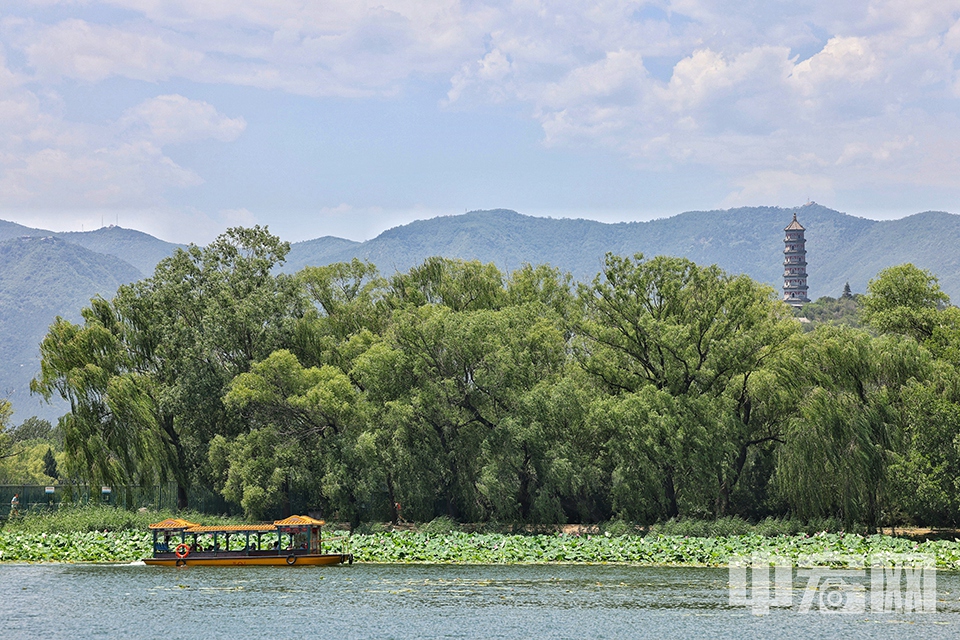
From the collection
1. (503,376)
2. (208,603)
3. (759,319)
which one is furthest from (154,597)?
(759,319)

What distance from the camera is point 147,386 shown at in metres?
49.6

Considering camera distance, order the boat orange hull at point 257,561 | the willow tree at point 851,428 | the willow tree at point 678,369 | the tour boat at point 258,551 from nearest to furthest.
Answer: the boat orange hull at point 257,561 < the tour boat at point 258,551 < the willow tree at point 851,428 < the willow tree at point 678,369

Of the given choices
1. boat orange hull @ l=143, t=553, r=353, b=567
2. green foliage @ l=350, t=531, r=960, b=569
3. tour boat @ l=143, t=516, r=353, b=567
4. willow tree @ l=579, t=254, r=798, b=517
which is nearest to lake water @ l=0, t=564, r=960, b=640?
boat orange hull @ l=143, t=553, r=353, b=567

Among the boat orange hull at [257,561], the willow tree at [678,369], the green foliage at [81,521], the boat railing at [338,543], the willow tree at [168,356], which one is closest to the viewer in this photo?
the boat orange hull at [257,561]

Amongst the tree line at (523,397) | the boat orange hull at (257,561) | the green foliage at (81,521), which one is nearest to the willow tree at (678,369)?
the tree line at (523,397)

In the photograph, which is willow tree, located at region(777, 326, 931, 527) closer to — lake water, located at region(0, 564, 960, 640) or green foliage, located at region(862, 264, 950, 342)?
green foliage, located at region(862, 264, 950, 342)

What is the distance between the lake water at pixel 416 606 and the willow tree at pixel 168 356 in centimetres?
1277

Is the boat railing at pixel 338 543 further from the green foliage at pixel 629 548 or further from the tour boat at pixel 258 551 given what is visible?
the tour boat at pixel 258 551

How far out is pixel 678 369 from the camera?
43844mm

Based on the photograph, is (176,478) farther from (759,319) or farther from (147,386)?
(759,319)

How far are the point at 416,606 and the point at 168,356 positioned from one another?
91.9 ft

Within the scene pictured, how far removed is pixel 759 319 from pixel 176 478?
2763 centimetres

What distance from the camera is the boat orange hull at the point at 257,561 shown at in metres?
35.7

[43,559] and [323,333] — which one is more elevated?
[323,333]
